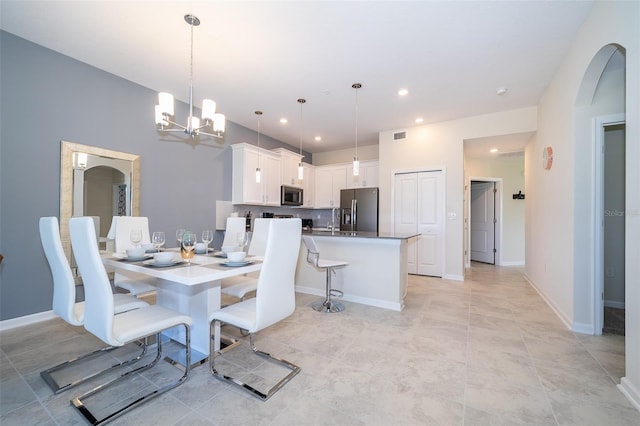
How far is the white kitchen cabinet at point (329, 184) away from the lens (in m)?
6.38

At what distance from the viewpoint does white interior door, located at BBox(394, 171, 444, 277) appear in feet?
16.4

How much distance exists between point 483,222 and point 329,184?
409cm

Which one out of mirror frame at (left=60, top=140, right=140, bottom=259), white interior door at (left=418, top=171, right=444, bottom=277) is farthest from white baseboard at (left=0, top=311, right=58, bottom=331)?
white interior door at (left=418, top=171, right=444, bottom=277)

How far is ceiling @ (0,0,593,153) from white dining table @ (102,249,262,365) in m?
2.12

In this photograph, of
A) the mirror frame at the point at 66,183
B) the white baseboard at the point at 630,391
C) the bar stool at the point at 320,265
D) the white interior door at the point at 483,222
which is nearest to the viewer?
the white baseboard at the point at 630,391

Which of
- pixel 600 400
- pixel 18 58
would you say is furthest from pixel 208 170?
pixel 600 400

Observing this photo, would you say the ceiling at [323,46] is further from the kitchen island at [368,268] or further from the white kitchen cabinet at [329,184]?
the white kitchen cabinet at [329,184]

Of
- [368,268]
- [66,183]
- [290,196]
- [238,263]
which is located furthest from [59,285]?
[290,196]

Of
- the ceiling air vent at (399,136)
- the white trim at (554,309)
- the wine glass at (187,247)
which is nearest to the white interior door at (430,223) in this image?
the ceiling air vent at (399,136)

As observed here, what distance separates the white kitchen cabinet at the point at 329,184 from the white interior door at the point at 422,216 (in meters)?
1.44

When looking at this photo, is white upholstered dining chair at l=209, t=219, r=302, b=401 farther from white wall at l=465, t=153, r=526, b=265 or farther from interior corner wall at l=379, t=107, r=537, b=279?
white wall at l=465, t=153, r=526, b=265

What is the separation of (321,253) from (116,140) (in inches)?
119

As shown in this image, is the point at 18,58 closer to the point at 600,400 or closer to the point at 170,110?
the point at 170,110

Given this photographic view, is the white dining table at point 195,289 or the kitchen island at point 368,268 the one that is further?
the kitchen island at point 368,268
